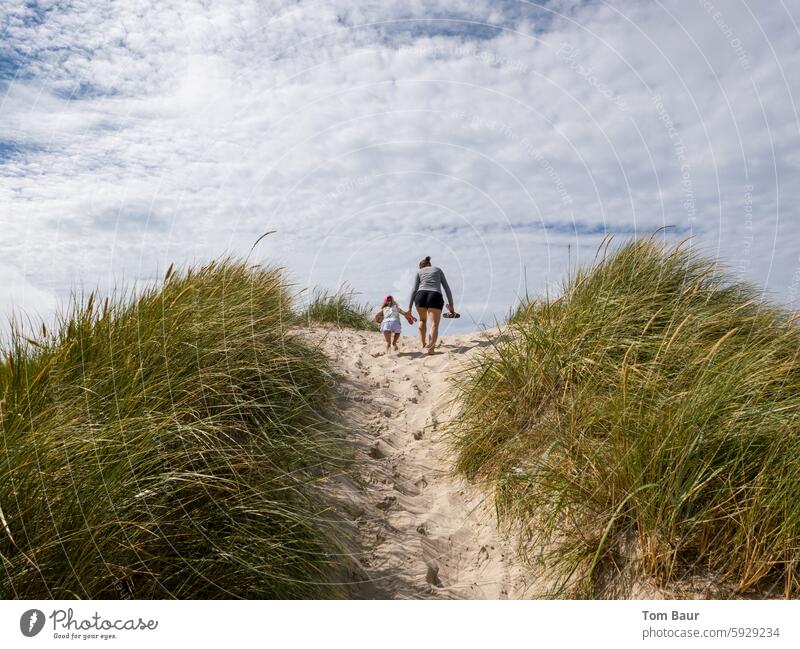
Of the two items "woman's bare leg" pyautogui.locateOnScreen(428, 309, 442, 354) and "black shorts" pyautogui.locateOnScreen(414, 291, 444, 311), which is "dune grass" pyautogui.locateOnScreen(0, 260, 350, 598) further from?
"black shorts" pyautogui.locateOnScreen(414, 291, 444, 311)

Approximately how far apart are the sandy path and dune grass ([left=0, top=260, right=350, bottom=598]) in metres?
0.45

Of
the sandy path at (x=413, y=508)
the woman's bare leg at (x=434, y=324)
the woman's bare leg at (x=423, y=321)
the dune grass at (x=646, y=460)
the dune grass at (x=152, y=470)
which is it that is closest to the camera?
the dune grass at (x=152, y=470)

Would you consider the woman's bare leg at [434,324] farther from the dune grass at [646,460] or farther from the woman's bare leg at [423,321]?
the dune grass at [646,460]

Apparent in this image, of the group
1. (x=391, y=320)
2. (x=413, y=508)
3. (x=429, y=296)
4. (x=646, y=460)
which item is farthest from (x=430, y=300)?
(x=646, y=460)

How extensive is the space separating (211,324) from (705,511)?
403 cm

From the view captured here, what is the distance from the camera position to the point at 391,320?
1055cm

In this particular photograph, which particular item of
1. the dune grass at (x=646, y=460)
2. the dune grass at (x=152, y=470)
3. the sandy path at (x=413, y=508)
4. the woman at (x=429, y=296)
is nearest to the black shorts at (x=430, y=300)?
the woman at (x=429, y=296)

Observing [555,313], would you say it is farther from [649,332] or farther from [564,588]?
[564,588]

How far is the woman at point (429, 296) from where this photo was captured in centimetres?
1051

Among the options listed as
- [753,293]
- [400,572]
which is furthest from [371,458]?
[753,293]

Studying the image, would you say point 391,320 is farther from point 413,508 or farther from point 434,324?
point 413,508

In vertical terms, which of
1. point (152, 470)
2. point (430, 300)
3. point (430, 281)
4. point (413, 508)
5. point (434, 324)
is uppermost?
point (430, 281)

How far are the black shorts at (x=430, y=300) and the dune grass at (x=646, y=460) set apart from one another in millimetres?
5270

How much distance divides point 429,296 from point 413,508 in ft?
20.1
